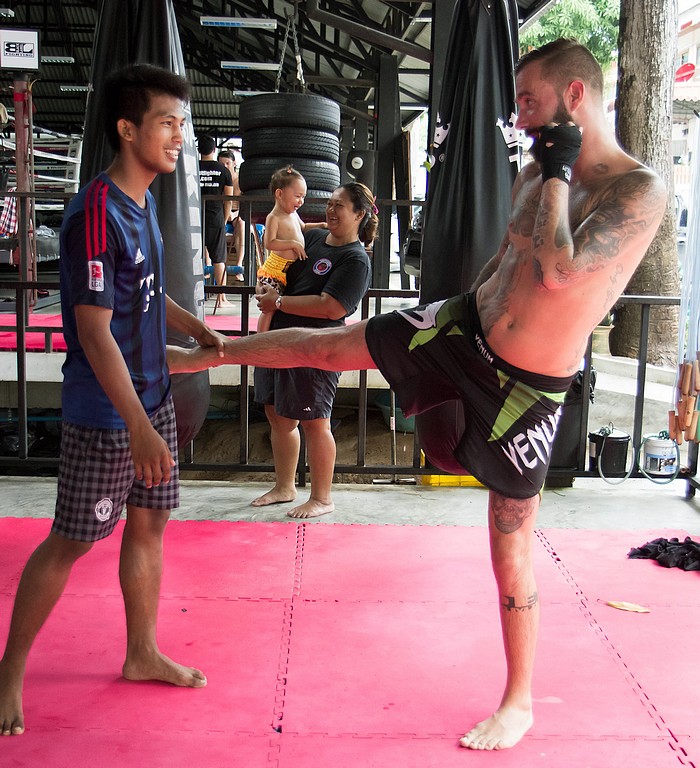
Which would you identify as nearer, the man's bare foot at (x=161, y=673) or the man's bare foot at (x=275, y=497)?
the man's bare foot at (x=161, y=673)

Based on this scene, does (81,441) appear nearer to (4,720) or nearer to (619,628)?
(4,720)

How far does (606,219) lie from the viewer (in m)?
2.13

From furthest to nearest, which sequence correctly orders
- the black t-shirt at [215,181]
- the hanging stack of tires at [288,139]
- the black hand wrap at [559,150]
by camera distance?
the black t-shirt at [215,181] → the hanging stack of tires at [288,139] → the black hand wrap at [559,150]

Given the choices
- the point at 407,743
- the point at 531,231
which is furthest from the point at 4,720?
the point at 531,231

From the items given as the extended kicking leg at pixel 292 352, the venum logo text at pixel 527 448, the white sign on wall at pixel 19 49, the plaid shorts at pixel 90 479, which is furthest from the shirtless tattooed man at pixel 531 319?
the white sign on wall at pixel 19 49

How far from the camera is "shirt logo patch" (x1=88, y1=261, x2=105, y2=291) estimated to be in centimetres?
209

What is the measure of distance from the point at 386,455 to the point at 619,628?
5.66 metres

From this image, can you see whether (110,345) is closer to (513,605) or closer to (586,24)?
(513,605)

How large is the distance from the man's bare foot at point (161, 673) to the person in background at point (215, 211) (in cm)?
771

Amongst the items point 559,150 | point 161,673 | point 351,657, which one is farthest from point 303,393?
point 559,150

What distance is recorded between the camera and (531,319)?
2252mm

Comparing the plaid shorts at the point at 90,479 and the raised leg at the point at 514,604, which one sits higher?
the plaid shorts at the point at 90,479

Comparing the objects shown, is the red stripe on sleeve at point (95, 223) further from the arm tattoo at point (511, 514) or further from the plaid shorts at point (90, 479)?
the arm tattoo at point (511, 514)

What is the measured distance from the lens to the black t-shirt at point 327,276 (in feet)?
14.1
